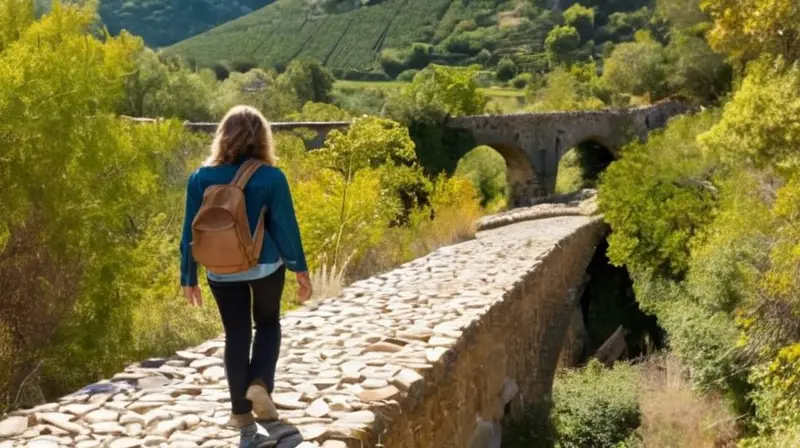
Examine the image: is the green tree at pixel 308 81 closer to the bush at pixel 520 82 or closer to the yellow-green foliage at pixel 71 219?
the bush at pixel 520 82

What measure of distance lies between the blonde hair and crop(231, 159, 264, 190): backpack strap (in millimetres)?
64

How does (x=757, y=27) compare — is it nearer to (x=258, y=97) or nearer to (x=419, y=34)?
(x=258, y=97)

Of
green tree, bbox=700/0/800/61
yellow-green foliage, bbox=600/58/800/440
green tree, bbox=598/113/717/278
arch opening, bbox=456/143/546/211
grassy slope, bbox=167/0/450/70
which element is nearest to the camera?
yellow-green foliage, bbox=600/58/800/440

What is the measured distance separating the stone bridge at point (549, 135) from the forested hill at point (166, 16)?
62.2 m

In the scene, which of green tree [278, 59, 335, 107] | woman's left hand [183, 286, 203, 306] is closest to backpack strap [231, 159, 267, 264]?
woman's left hand [183, 286, 203, 306]

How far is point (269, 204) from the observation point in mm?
3730

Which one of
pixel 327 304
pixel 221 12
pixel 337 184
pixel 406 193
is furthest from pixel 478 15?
pixel 327 304

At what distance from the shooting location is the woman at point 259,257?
373 centimetres

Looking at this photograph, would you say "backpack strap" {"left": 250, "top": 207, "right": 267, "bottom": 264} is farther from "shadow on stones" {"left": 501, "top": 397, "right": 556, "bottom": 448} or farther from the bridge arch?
the bridge arch

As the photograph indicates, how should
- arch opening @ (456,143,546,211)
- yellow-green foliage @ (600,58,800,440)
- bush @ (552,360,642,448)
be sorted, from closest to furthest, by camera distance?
yellow-green foliage @ (600,58,800,440) → bush @ (552,360,642,448) → arch opening @ (456,143,546,211)

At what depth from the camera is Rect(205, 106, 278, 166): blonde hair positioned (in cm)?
378

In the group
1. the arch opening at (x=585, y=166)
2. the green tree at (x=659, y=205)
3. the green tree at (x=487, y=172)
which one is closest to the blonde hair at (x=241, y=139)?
the green tree at (x=659, y=205)

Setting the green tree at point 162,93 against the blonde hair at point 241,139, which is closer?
the blonde hair at point 241,139

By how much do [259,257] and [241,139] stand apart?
1.86ft
